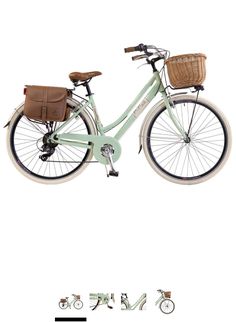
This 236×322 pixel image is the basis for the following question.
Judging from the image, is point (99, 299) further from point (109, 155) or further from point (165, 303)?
point (109, 155)

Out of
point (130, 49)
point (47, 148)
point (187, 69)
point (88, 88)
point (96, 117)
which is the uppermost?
point (130, 49)

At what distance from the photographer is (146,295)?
3.88 metres

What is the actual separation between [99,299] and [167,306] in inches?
18.4

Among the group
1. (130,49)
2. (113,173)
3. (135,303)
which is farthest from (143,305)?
(130,49)

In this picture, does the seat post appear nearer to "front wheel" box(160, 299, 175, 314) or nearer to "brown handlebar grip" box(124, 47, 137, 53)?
"brown handlebar grip" box(124, 47, 137, 53)

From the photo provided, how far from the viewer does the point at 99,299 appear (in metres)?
3.87

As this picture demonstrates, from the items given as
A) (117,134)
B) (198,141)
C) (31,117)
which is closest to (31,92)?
(31,117)

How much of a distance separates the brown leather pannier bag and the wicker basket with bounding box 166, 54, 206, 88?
0.88m

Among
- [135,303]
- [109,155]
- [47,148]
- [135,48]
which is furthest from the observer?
[47,148]

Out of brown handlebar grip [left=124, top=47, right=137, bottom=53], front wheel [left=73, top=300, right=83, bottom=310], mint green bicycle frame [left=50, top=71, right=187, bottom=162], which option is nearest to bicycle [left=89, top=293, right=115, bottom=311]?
front wheel [left=73, top=300, right=83, bottom=310]

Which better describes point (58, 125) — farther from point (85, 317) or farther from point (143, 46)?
point (85, 317)

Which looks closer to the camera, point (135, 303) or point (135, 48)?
point (135, 303)

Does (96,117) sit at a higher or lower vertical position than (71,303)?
higher

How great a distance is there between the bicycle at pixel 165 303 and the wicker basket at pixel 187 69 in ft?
5.28
